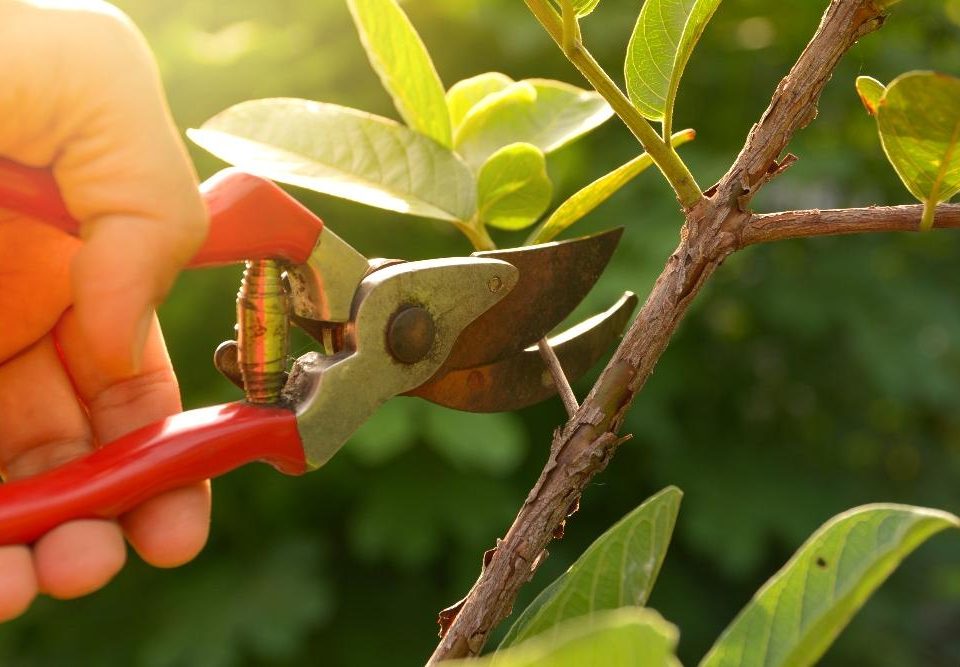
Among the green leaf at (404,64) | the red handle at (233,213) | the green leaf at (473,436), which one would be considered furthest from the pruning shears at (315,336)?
the green leaf at (473,436)

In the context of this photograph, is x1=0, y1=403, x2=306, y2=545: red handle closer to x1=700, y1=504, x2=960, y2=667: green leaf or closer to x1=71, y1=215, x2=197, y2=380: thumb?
x1=71, y1=215, x2=197, y2=380: thumb

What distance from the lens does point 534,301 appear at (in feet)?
2.87

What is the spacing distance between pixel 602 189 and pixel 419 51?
0.18m

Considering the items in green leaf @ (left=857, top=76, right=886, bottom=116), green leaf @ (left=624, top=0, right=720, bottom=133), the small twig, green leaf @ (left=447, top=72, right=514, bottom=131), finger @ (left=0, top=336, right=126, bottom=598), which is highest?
green leaf @ (left=624, top=0, right=720, bottom=133)

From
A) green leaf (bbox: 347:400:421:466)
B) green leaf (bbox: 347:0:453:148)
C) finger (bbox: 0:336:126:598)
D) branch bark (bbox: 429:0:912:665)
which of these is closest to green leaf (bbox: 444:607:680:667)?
branch bark (bbox: 429:0:912:665)

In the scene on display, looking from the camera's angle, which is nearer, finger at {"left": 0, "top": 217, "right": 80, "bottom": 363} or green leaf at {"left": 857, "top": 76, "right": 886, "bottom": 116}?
green leaf at {"left": 857, "top": 76, "right": 886, "bottom": 116}

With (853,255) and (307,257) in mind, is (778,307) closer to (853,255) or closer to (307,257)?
(853,255)

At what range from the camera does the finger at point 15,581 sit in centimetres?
71

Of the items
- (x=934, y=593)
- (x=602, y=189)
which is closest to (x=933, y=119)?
(x=602, y=189)

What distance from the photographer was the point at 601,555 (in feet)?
2.09

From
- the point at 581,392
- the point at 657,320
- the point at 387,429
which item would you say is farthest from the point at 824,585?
the point at 581,392

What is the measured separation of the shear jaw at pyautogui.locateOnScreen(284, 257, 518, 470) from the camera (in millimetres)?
815

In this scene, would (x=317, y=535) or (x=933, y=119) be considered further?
(x=317, y=535)

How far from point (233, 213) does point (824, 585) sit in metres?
0.47
